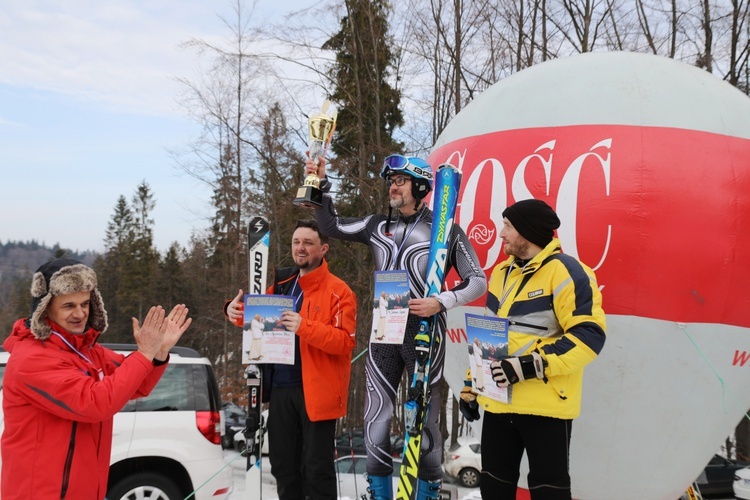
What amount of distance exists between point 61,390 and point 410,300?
1662mm

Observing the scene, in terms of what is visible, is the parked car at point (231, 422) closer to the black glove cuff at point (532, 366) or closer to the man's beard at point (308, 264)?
the man's beard at point (308, 264)

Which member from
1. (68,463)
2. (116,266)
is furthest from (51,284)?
(116,266)

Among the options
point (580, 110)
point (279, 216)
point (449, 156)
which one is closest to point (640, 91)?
point (580, 110)

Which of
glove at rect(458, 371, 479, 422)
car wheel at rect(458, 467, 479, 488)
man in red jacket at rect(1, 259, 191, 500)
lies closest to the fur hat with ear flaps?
man in red jacket at rect(1, 259, 191, 500)

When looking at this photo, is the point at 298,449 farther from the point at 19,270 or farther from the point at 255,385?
the point at 19,270

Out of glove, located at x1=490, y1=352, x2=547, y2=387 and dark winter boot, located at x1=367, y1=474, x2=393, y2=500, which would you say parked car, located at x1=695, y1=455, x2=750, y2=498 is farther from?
glove, located at x1=490, y1=352, x2=547, y2=387

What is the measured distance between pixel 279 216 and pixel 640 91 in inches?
584

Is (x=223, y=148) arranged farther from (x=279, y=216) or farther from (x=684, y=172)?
(x=684, y=172)

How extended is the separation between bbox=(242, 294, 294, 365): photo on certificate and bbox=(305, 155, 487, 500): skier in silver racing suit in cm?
50

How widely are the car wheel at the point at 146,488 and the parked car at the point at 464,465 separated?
953 cm

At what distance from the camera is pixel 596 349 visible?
9.00 feet

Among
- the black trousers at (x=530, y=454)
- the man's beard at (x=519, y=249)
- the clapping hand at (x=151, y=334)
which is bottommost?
the black trousers at (x=530, y=454)

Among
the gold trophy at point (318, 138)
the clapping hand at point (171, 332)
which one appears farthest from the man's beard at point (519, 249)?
the clapping hand at point (171, 332)

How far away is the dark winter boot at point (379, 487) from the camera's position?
11.2ft
